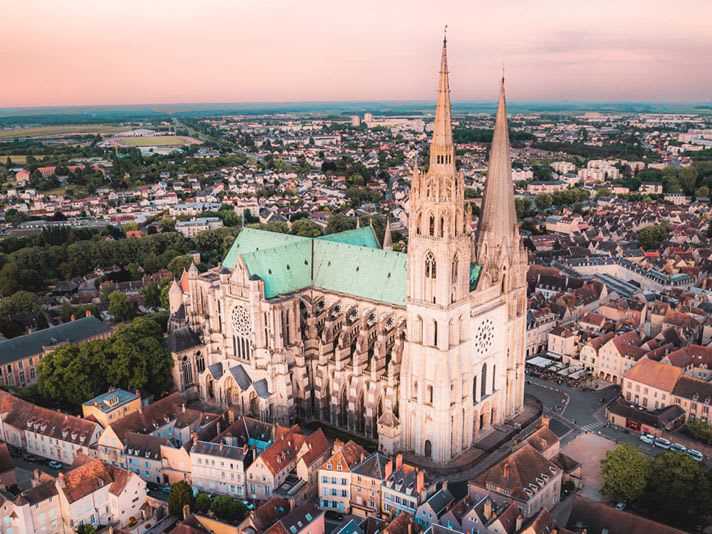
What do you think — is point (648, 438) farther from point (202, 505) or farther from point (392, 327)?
point (202, 505)

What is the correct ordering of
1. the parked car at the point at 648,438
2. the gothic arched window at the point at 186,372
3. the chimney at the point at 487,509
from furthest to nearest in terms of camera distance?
the gothic arched window at the point at 186,372, the parked car at the point at 648,438, the chimney at the point at 487,509

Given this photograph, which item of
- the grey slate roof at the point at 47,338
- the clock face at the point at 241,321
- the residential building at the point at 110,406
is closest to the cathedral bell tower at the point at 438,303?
the clock face at the point at 241,321

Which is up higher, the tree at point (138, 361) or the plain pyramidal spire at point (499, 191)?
the plain pyramidal spire at point (499, 191)

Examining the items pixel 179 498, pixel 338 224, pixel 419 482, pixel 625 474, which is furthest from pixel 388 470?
pixel 338 224

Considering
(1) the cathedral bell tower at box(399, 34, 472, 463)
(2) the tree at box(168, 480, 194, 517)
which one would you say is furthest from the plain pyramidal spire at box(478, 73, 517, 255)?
(2) the tree at box(168, 480, 194, 517)

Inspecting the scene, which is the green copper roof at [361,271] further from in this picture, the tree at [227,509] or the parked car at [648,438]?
the parked car at [648,438]

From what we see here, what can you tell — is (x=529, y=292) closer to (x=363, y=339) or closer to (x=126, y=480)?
(x=363, y=339)

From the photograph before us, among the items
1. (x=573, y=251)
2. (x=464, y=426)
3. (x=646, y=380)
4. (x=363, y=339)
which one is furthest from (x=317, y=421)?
(x=573, y=251)
